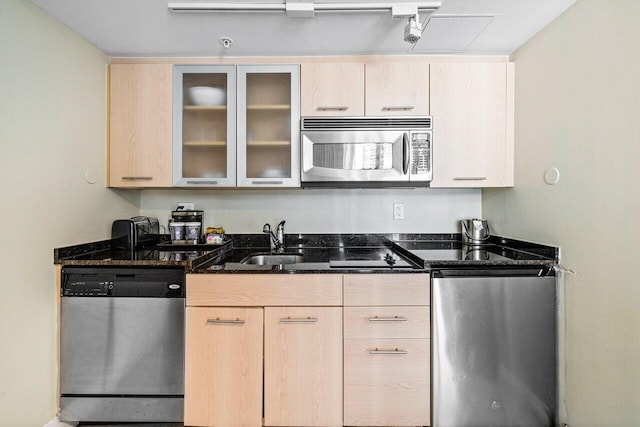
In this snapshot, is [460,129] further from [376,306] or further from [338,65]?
[376,306]

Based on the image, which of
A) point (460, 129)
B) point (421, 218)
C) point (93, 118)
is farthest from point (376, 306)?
point (93, 118)

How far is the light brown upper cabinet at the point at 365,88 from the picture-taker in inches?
79.4

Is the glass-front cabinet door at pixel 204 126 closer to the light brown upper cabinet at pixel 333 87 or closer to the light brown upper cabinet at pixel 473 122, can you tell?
the light brown upper cabinet at pixel 333 87

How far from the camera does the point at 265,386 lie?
5.37 feet

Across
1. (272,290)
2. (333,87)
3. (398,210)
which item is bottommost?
(272,290)

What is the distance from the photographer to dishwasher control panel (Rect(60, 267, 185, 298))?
5.47 ft

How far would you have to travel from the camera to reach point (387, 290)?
1648 millimetres

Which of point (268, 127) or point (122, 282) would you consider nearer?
point (122, 282)

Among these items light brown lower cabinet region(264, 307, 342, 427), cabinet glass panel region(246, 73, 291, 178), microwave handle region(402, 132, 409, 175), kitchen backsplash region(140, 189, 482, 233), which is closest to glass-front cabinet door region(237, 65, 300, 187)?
cabinet glass panel region(246, 73, 291, 178)

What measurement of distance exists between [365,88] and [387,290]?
3.95 feet

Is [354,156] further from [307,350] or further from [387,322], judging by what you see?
[307,350]

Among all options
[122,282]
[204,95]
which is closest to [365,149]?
[204,95]

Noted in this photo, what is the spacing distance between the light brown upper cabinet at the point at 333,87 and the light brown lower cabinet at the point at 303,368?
3.93ft

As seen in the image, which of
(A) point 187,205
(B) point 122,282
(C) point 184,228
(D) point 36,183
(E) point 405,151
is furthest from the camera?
(A) point 187,205
